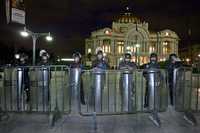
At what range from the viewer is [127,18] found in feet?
442

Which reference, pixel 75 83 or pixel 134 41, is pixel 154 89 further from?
pixel 134 41

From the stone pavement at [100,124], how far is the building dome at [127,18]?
4931 inches

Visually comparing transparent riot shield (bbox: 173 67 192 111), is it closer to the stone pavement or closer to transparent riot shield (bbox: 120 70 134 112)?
the stone pavement

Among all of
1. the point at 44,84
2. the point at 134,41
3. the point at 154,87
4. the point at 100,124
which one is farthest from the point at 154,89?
the point at 134,41

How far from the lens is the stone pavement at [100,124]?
782cm

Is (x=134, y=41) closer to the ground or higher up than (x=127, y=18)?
closer to the ground

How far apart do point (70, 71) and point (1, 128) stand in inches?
88.3

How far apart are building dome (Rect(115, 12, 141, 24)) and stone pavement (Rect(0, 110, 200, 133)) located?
12525cm

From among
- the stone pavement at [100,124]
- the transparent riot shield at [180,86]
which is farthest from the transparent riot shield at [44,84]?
the transparent riot shield at [180,86]

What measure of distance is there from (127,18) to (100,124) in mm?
128454

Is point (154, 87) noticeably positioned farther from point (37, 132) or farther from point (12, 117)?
point (12, 117)

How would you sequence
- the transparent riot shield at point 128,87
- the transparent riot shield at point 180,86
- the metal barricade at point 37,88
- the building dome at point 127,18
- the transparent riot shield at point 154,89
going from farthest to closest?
the building dome at point 127,18, the metal barricade at point 37,88, the transparent riot shield at point 180,86, the transparent riot shield at point 128,87, the transparent riot shield at point 154,89

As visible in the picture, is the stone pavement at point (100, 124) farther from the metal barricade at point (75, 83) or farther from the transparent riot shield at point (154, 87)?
the metal barricade at point (75, 83)

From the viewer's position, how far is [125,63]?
1139cm
